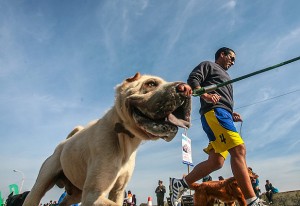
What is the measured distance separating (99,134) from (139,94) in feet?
2.30

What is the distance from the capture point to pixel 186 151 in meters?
15.6

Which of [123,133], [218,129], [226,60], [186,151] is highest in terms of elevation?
[186,151]

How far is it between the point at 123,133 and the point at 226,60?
294 cm

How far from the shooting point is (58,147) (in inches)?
182

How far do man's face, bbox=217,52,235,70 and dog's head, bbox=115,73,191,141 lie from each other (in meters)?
2.53

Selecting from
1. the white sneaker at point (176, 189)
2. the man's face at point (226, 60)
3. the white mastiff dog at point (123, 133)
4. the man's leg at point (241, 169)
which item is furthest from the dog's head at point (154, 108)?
the white sneaker at point (176, 189)

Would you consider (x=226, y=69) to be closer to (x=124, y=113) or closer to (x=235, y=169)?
(x=235, y=169)

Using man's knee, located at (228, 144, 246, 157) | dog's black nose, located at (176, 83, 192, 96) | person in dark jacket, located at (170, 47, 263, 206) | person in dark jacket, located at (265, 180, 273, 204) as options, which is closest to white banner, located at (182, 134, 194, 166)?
person in dark jacket, located at (265, 180, 273, 204)

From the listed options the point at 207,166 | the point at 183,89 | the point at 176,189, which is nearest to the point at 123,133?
the point at 183,89

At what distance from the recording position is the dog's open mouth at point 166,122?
2.83 meters

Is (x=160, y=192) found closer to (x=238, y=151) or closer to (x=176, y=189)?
(x=176, y=189)

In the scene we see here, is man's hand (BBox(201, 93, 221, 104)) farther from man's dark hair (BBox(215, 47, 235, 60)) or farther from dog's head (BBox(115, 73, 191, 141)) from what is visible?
man's dark hair (BBox(215, 47, 235, 60))

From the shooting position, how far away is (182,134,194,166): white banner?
15211 millimetres

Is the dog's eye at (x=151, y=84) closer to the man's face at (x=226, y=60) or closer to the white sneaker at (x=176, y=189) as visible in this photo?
the man's face at (x=226, y=60)
